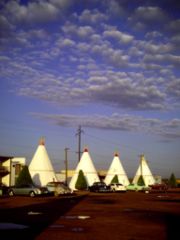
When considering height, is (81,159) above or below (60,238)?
above

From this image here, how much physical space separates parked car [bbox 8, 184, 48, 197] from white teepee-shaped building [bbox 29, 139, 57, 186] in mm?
12595

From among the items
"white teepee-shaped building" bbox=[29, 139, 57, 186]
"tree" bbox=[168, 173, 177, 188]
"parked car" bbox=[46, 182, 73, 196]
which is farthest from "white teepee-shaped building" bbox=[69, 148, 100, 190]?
"tree" bbox=[168, 173, 177, 188]

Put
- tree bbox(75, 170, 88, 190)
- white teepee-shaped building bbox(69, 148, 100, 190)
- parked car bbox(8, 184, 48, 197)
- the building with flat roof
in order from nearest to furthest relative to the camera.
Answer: parked car bbox(8, 184, 48, 197) < the building with flat roof < tree bbox(75, 170, 88, 190) < white teepee-shaped building bbox(69, 148, 100, 190)

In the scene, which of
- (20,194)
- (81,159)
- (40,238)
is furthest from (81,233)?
(81,159)

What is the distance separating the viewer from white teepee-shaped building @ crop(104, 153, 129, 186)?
2331 inches

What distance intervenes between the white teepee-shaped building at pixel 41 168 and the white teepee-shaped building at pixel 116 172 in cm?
1207

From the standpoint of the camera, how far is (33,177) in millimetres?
47969

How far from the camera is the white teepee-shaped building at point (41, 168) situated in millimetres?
48062

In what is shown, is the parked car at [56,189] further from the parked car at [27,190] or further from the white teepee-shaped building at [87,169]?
the white teepee-shaped building at [87,169]

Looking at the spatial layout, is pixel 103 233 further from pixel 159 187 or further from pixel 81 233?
pixel 159 187

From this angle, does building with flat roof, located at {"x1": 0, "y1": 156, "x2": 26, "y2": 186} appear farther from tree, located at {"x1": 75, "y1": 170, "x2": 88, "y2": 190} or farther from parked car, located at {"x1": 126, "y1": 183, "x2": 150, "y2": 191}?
parked car, located at {"x1": 126, "y1": 183, "x2": 150, "y2": 191}

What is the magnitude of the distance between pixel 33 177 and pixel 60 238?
124 feet

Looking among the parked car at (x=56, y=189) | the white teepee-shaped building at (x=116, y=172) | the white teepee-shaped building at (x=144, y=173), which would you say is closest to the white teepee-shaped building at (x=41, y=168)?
the parked car at (x=56, y=189)

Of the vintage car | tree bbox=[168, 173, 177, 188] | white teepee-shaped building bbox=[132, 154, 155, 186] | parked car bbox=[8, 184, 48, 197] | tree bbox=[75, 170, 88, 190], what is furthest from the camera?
tree bbox=[168, 173, 177, 188]
